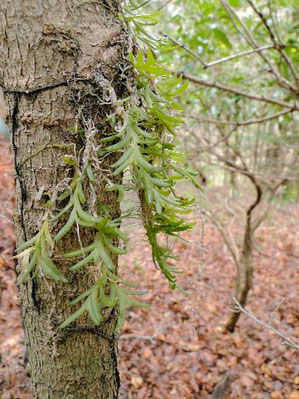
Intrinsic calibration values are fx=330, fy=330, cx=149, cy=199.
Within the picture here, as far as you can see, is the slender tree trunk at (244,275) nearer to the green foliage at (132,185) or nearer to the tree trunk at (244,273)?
the tree trunk at (244,273)

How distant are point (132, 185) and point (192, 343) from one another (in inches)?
125

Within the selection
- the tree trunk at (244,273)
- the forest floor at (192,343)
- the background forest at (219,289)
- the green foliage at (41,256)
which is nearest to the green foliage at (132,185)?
the green foliage at (41,256)

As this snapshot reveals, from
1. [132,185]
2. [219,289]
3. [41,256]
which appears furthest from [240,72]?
[41,256]

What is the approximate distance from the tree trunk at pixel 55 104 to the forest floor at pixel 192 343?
1393 mm

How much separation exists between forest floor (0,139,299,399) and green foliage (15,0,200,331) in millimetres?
1497

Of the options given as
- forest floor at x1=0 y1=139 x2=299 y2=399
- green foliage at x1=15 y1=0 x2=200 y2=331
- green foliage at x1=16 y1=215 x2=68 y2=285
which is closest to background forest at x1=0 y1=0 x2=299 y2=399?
forest floor at x1=0 y1=139 x2=299 y2=399

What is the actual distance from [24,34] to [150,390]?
3047mm

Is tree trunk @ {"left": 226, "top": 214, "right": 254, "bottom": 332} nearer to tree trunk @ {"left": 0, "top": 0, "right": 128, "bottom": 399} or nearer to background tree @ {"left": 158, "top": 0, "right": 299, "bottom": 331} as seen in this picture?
background tree @ {"left": 158, "top": 0, "right": 299, "bottom": 331}

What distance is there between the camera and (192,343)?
141 inches

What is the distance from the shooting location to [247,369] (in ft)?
10.9

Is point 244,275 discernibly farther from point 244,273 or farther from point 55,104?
point 55,104

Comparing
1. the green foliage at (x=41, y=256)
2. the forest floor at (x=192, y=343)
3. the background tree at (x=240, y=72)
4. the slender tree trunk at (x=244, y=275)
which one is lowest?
the forest floor at (x=192, y=343)

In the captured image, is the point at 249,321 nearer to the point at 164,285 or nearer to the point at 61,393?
the point at 164,285

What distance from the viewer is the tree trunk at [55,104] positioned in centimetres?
84
